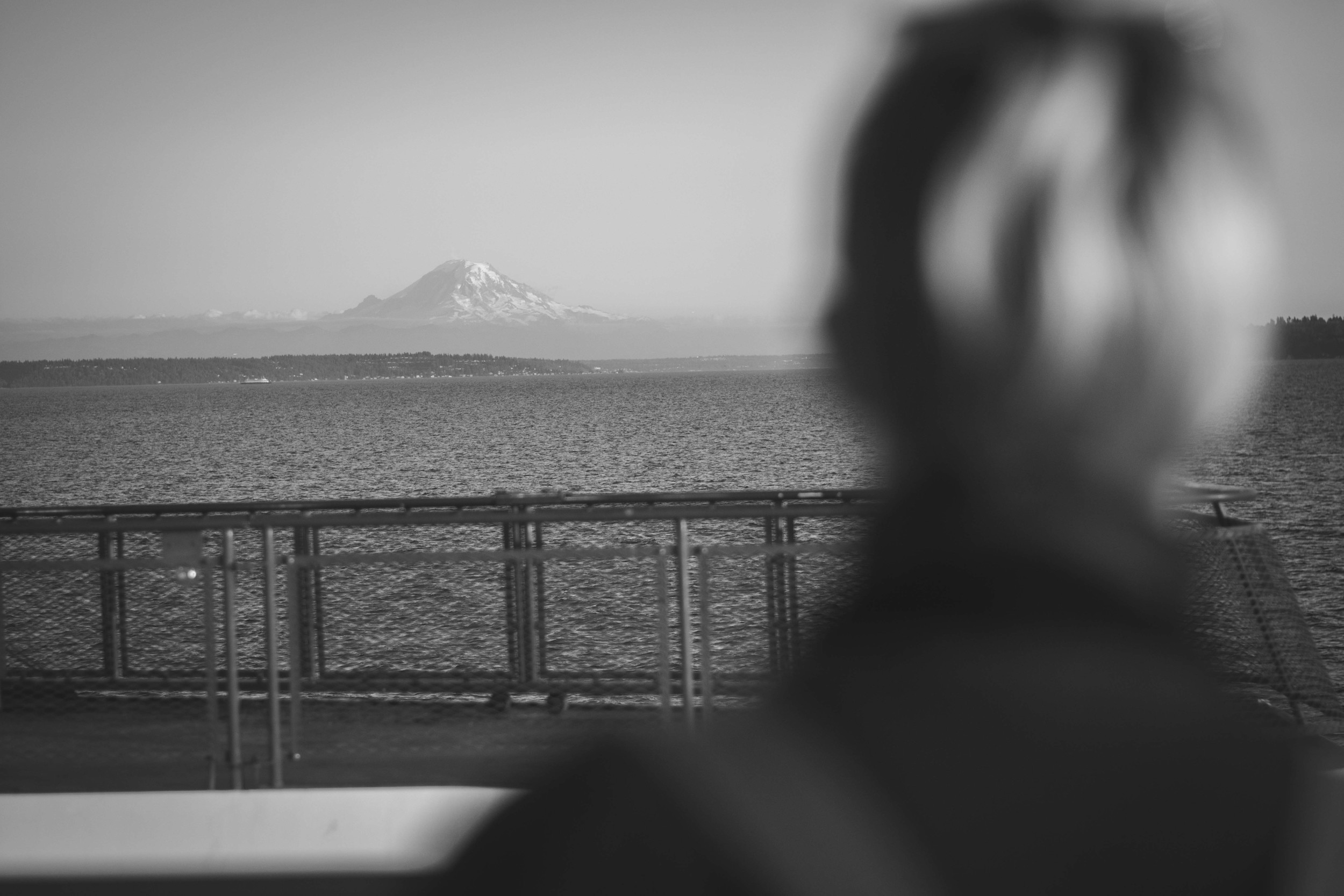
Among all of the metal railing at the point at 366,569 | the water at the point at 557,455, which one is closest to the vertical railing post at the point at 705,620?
the metal railing at the point at 366,569

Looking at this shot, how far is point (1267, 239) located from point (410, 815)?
3.68m

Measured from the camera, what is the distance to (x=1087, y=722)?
0.40 meters

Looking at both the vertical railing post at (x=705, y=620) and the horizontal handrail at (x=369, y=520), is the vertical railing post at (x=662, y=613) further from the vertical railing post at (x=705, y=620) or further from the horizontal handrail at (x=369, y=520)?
the horizontal handrail at (x=369, y=520)

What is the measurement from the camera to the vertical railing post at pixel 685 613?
550cm

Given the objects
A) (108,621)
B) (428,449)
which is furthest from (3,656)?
(428,449)

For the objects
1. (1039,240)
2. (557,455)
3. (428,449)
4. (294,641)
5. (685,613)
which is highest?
(1039,240)

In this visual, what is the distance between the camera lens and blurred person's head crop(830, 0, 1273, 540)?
0.43 metres

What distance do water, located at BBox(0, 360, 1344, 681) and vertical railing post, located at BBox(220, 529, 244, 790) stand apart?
Result: 5.29 metres

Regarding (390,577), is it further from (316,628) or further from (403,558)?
(403,558)

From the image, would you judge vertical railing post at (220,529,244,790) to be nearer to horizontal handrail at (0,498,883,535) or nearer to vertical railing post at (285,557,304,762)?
horizontal handrail at (0,498,883,535)

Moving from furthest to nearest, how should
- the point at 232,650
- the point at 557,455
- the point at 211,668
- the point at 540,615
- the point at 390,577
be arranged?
the point at 557,455 < the point at 540,615 < the point at 390,577 < the point at 211,668 < the point at 232,650

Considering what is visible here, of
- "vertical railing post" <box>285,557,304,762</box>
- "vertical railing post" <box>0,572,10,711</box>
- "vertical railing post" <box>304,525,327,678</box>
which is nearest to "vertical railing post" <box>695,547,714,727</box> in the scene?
"vertical railing post" <box>285,557,304,762</box>

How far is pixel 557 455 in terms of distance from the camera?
221 ft

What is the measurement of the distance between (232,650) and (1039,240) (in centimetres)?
567
